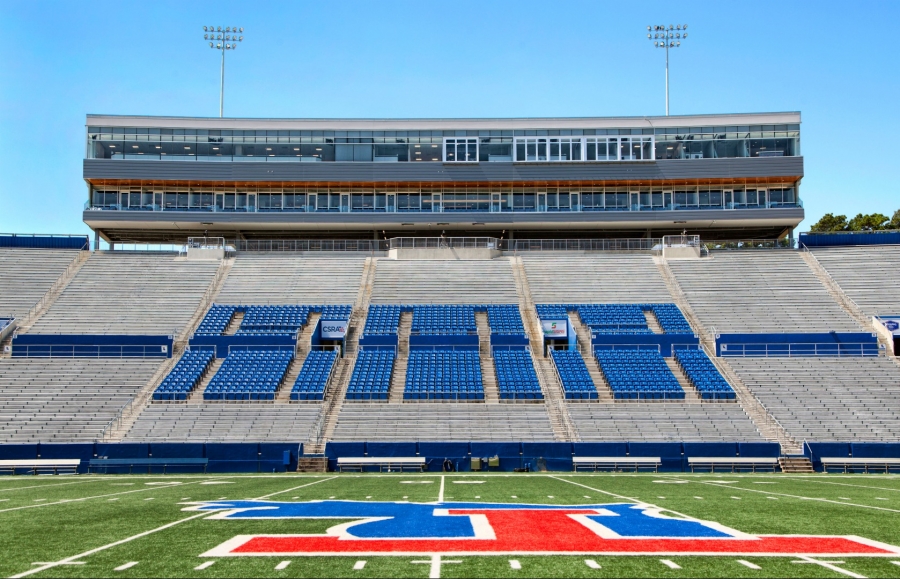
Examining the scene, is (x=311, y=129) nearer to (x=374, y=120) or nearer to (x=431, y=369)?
(x=374, y=120)

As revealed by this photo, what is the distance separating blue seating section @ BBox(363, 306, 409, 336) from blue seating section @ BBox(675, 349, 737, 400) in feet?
50.0

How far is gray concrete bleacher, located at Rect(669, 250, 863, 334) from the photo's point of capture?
4238cm

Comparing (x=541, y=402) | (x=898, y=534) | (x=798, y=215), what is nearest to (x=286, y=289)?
(x=541, y=402)

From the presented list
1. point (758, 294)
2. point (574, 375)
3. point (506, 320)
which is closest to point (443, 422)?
point (574, 375)

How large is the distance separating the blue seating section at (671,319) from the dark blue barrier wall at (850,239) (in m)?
15.2

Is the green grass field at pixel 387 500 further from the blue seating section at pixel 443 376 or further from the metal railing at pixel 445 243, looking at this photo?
the metal railing at pixel 445 243

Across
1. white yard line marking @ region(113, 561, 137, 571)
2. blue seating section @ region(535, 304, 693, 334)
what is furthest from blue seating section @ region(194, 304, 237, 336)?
white yard line marking @ region(113, 561, 137, 571)

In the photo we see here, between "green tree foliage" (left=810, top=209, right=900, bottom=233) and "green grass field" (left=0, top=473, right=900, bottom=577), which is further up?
"green tree foliage" (left=810, top=209, right=900, bottom=233)

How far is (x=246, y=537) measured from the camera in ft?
35.2

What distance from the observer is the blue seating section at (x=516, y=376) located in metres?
35.5

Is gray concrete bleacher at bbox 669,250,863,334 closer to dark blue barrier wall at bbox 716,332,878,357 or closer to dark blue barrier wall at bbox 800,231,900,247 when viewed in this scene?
dark blue barrier wall at bbox 716,332,878,357

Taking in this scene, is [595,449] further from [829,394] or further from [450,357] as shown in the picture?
[829,394]

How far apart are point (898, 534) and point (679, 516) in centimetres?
334

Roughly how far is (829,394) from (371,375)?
2156 cm
